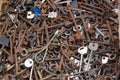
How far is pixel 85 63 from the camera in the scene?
3.20m

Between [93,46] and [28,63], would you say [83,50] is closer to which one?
[93,46]

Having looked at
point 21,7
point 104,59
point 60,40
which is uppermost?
point 21,7

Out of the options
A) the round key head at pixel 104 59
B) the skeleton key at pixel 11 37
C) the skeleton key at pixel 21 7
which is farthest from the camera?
the skeleton key at pixel 21 7

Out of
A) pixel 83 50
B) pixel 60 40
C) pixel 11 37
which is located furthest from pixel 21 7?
pixel 83 50

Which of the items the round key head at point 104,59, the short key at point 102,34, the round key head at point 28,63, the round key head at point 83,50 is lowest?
the round key head at point 104,59

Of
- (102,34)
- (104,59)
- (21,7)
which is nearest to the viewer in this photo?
(104,59)

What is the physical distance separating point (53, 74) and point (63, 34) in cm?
42

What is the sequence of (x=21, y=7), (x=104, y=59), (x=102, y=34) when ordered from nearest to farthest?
(x=104, y=59) < (x=102, y=34) < (x=21, y=7)

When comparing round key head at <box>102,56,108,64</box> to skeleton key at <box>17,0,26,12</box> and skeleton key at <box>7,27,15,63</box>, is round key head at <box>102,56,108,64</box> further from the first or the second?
skeleton key at <box>17,0,26,12</box>

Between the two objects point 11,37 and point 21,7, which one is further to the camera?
point 21,7

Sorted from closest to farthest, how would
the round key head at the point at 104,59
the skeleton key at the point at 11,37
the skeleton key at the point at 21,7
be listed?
the round key head at the point at 104,59, the skeleton key at the point at 11,37, the skeleton key at the point at 21,7

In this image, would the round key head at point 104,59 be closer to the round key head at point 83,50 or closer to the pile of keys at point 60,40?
the pile of keys at point 60,40

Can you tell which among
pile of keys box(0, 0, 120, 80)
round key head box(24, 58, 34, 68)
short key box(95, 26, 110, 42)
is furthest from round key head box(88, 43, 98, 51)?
round key head box(24, 58, 34, 68)

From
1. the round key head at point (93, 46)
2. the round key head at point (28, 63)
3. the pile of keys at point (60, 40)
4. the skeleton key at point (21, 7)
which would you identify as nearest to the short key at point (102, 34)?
the pile of keys at point (60, 40)
